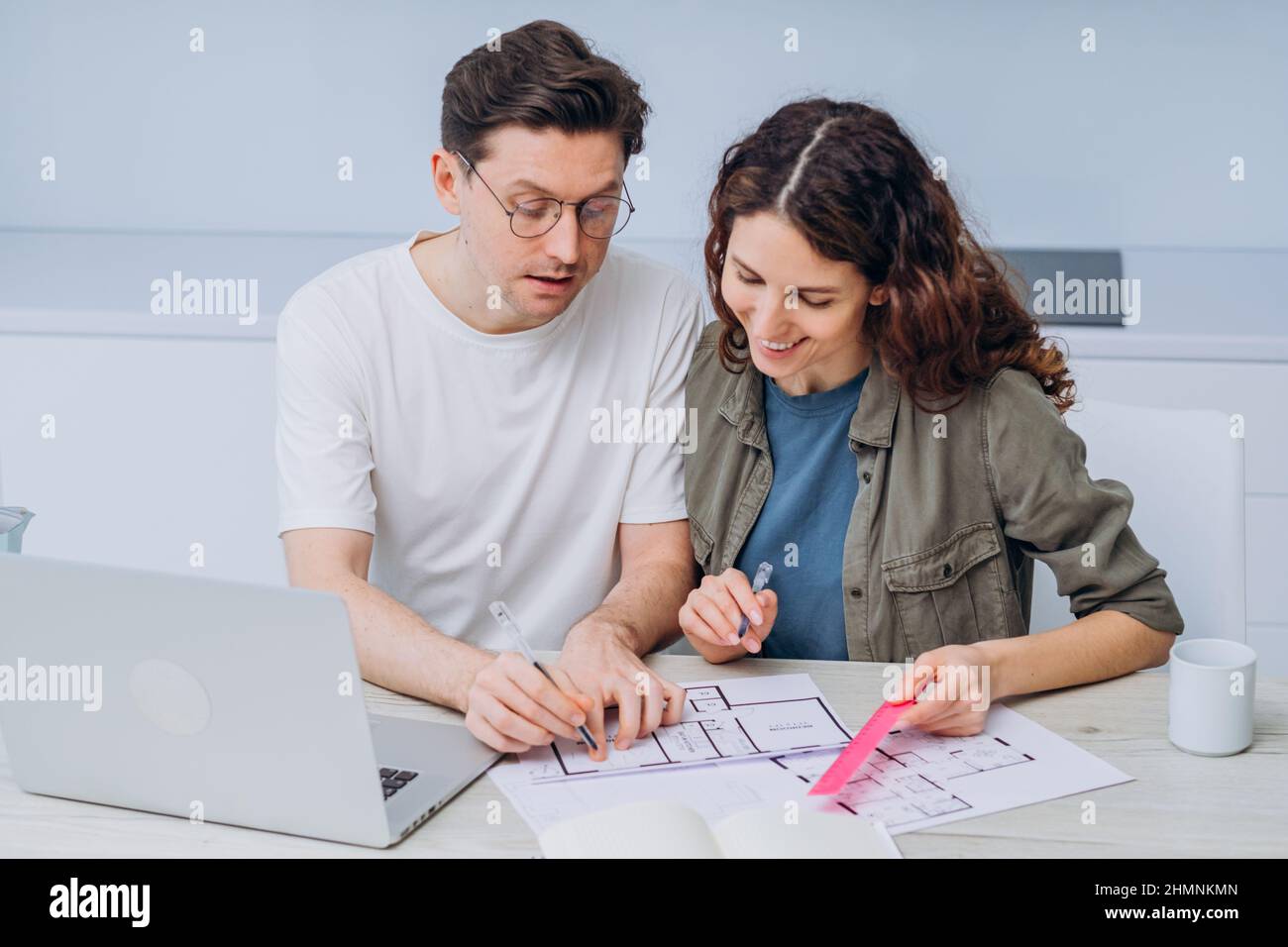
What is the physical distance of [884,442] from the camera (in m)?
1.46

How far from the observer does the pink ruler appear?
41.6 inches

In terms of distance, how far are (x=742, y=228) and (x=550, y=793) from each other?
0.64m

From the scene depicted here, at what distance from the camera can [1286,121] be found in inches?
101

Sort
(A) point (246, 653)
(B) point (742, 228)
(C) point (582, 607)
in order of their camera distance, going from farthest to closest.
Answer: (C) point (582, 607), (B) point (742, 228), (A) point (246, 653)

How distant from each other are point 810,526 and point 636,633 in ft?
0.84

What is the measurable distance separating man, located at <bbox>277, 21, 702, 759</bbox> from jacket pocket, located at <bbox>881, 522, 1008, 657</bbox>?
251 mm

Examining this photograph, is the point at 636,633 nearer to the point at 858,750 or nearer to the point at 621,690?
the point at 621,690

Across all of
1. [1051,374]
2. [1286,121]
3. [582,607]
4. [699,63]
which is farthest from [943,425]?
[1286,121]
